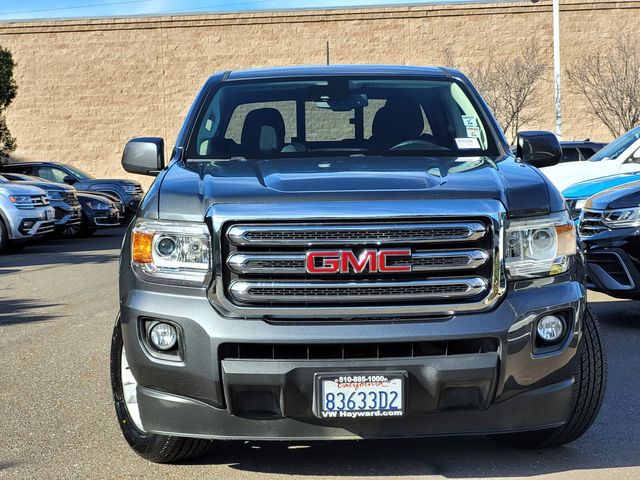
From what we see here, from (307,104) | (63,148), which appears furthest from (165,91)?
(307,104)

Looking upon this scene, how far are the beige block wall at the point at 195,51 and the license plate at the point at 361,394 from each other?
37.1m

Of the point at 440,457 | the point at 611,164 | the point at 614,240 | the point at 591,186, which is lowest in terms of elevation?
the point at 440,457

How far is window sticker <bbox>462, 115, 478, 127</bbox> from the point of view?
588 cm

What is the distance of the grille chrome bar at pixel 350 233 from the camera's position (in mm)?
4199

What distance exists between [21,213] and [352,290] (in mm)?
14699

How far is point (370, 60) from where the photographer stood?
40844 mm

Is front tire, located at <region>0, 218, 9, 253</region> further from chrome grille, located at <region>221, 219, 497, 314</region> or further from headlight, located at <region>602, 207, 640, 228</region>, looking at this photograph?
chrome grille, located at <region>221, 219, 497, 314</region>

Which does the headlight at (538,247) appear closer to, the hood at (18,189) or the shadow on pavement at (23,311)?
the shadow on pavement at (23,311)

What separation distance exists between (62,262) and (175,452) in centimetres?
1181

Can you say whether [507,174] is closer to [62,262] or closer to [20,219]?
[62,262]

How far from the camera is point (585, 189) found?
1126 cm

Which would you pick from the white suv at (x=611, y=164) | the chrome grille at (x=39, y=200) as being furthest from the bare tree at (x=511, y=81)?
the white suv at (x=611, y=164)

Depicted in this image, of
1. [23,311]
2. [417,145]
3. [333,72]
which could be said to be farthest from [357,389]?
[23,311]

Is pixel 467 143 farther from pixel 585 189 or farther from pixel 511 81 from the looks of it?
pixel 511 81
